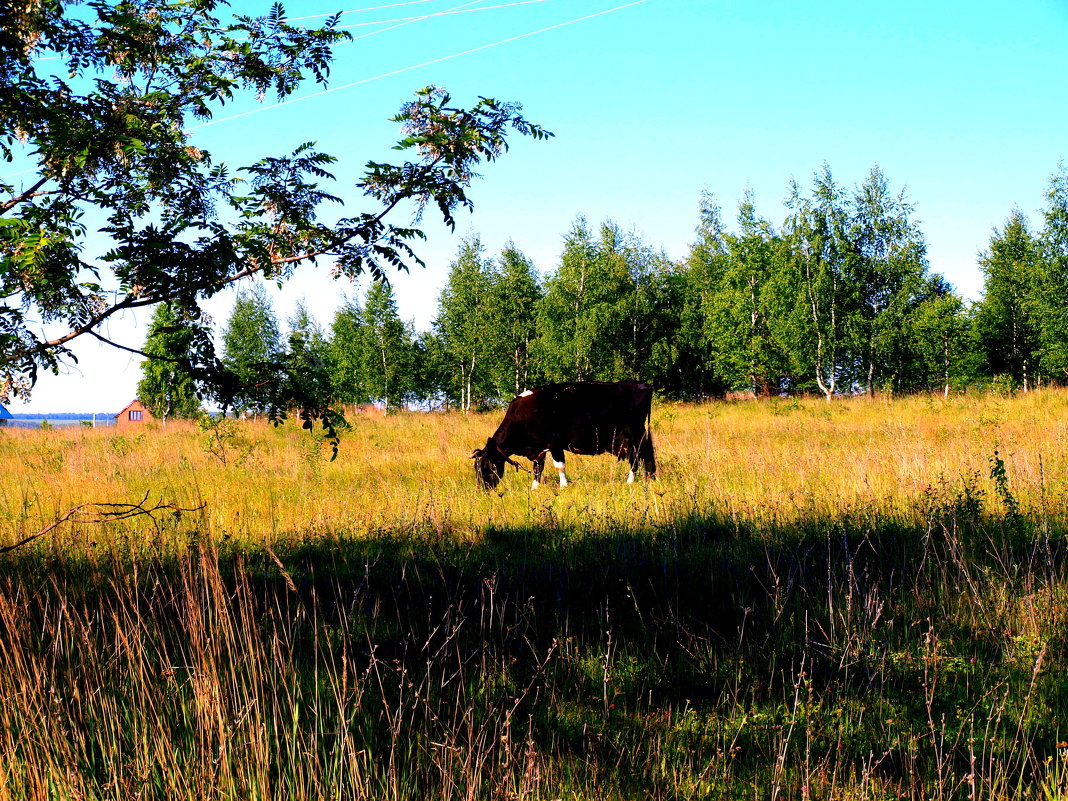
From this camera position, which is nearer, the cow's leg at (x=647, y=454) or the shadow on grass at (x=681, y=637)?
the shadow on grass at (x=681, y=637)

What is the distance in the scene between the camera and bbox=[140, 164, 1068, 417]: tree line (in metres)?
35.8

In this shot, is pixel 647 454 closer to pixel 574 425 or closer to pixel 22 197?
pixel 574 425

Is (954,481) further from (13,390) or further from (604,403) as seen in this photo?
(13,390)

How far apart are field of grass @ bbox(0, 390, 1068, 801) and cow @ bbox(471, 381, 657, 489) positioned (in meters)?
0.91

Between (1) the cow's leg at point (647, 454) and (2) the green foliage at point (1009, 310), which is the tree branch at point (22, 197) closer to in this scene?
(1) the cow's leg at point (647, 454)

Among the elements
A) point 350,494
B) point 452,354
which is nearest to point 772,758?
point 350,494

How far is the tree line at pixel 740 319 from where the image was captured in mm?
35781

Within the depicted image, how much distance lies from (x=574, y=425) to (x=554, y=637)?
23.7ft

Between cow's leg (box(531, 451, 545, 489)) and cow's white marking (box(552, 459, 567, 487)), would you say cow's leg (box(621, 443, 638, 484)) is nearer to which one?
cow's white marking (box(552, 459, 567, 487))

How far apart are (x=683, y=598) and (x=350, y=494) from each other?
5.38 m

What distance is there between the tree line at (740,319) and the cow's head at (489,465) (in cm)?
2142

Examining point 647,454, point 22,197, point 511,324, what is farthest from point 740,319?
point 22,197

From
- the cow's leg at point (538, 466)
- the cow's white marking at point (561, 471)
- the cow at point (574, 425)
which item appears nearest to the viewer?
the cow's white marking at point (561, 471)

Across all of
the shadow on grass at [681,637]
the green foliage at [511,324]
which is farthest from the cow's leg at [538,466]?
the green foliage at [511,324]
